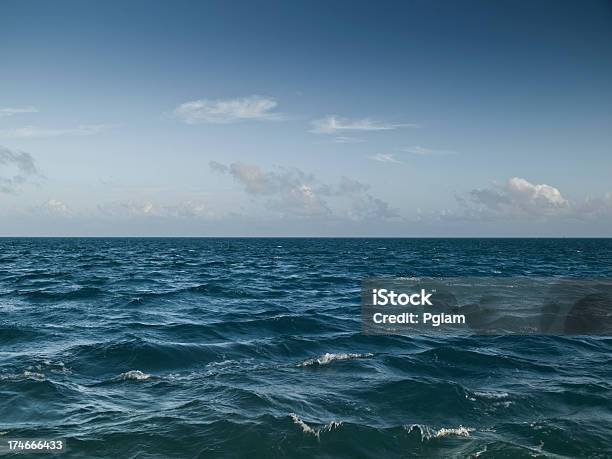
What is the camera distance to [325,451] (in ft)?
33.7

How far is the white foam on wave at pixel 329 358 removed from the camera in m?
17.0

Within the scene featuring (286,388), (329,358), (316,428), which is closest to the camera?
(316,428)

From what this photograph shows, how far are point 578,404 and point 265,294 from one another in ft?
81.6

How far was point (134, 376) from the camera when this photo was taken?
1507 centimetres

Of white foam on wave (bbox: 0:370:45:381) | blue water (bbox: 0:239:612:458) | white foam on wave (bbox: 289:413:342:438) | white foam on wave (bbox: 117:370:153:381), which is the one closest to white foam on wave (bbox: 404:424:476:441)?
blue water (bbox: 0:239:612:458)

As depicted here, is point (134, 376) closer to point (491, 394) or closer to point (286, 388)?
point (286, 388)

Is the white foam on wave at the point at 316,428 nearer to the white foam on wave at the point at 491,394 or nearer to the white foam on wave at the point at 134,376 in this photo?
the white foam on wave at the point at 491,394

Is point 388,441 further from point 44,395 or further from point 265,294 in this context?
point 265,294

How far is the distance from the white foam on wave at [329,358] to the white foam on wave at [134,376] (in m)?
5.11

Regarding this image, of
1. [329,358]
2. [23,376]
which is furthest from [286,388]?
[23,376]

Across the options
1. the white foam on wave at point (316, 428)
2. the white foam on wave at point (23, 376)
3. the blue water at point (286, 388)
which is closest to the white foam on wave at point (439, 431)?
the blue water at point (286, 388)

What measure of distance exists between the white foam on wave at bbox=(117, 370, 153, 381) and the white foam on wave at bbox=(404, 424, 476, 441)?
825 cm

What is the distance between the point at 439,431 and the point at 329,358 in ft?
22.3

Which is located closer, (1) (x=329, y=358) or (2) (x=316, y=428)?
(2) (x=316, y=428)
